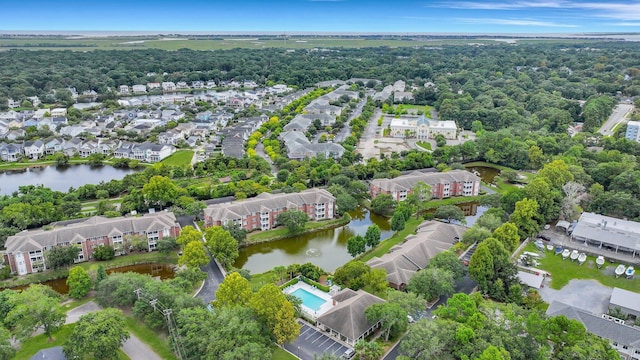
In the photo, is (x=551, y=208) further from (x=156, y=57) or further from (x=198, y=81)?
(x=156, y=57)

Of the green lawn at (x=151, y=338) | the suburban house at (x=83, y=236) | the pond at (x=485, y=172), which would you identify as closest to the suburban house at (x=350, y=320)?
the green lawn at (x=151, y=338)

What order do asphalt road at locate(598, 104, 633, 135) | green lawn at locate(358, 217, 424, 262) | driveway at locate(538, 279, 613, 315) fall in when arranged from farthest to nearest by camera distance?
asphalt road at locate(598, 104, 633, 135) → green lawn at locate(358, 217, 424, 262) → driveway at locate(538, 279, 613, 315)

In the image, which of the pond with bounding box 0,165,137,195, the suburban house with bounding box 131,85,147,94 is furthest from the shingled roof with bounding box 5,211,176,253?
the suburban house with bounding box 131,85,147,94

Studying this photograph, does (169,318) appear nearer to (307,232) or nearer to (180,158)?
(307,232)

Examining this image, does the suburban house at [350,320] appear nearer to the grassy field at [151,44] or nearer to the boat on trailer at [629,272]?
the boat on trailer at [629,272]

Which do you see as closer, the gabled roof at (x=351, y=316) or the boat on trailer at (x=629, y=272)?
the gabled roof at (x=351, y=316)

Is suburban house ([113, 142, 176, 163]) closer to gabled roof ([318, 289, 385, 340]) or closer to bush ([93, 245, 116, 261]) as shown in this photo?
bush ([93, 245, 116, 261])

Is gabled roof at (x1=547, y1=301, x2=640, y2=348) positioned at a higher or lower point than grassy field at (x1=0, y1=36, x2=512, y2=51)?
lower

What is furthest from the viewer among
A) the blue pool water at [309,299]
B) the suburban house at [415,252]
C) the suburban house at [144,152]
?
the suburban house at [144,152]
